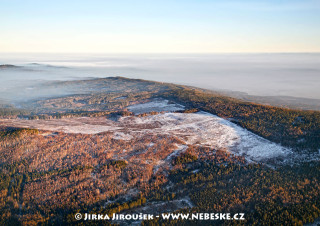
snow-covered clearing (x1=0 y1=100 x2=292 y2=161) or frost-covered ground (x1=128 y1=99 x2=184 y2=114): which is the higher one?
frost-covered ground (x1=128 y1=99 x2=184 y2=114)

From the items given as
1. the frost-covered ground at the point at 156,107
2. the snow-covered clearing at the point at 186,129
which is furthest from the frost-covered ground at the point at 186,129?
the frost-covered ground at the point at 156,107

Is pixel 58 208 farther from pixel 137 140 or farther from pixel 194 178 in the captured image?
pixel 137 140

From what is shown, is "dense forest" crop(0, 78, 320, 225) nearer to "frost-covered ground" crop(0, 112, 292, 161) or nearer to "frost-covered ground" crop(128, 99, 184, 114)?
"frost-covered ground" crop(0, 112, 292, 161)

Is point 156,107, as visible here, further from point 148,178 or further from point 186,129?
point 148,178

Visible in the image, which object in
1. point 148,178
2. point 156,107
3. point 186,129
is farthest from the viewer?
point 156,107

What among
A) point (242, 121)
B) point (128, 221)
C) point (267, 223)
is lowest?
point (128, 221)

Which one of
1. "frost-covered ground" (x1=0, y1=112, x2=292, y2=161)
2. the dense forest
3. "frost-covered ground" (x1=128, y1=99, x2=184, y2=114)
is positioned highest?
"frost-covered ground" (x1=128, y1=99, x2=184, y2=114)

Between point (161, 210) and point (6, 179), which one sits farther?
point (6, 179)

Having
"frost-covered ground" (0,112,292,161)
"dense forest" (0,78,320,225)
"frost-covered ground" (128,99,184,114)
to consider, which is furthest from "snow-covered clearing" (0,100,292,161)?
"frost-covered ground" (128,99,184,114)

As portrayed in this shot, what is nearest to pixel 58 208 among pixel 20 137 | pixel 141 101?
pixel 20 137

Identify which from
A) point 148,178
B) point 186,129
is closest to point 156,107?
point 186,129

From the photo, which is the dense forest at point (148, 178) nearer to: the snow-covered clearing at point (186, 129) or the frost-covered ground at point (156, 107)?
the snow-covered clearing at point (186, 129)
